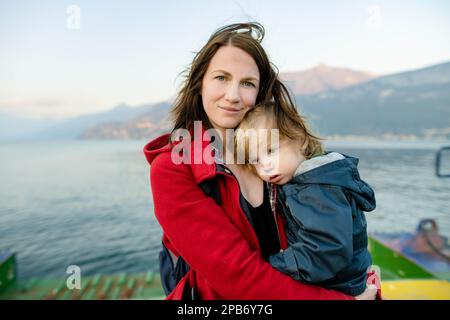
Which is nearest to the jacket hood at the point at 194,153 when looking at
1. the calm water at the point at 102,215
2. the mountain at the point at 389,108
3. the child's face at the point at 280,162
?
the child's face at the point at 280,162

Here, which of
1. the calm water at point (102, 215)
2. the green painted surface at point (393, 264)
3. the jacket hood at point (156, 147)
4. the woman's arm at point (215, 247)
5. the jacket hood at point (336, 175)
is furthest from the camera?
the calm water at point (102, 215)

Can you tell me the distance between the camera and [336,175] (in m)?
1.48

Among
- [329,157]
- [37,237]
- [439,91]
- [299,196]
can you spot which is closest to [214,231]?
[299,196]

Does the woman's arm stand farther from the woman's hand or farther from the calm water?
the calm water

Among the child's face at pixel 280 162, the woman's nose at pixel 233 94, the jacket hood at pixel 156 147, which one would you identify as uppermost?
the woman's nose at pixel 233 94

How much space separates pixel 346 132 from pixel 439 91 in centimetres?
4516

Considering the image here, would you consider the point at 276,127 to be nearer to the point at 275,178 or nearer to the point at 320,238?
the point at 275,178

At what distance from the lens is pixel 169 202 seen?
1.41m

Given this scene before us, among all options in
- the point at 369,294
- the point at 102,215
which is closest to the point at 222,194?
the point at 369,294

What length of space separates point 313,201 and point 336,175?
160mm

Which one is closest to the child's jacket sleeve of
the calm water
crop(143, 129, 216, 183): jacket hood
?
crop(143, 129, 216, 183): jacket hood

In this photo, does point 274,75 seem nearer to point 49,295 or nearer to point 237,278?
point 237,278

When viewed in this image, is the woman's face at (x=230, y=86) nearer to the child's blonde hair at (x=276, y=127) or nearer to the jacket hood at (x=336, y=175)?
the child's blonde hair at (x=276, y=127)

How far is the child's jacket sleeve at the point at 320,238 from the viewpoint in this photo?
1370mm
